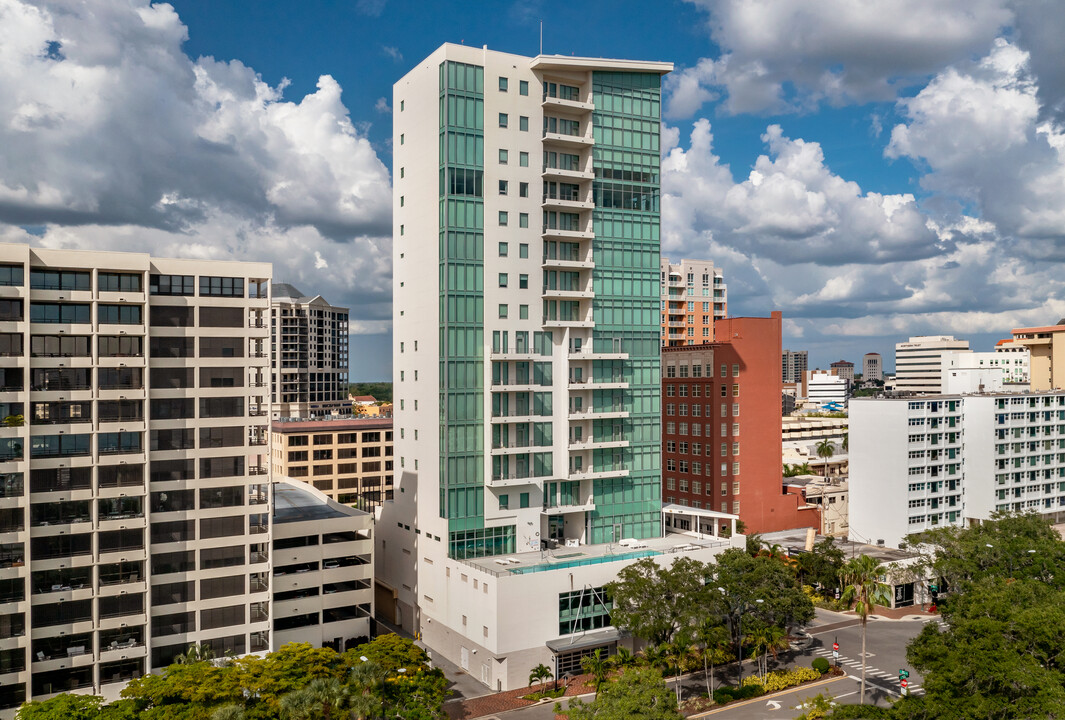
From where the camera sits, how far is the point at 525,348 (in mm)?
82625

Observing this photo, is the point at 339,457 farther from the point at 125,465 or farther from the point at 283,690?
the point at 283,690

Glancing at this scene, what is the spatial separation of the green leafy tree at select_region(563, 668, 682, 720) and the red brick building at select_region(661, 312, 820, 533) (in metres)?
67.2

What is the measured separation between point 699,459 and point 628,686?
7172 centimetres

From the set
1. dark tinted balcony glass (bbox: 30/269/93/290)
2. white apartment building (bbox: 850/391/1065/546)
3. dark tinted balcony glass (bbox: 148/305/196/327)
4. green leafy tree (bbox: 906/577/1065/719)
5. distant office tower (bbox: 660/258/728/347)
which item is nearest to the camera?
green leafy tree (bbox: 906/577/1065/719)

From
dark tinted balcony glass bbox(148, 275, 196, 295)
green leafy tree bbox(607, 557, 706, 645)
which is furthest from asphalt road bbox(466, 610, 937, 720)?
dark tinted balcony glass bbox(148, 275, 196, 295)

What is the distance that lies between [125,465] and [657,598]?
4680cm

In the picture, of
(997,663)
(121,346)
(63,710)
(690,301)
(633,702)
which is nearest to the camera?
(633,702)

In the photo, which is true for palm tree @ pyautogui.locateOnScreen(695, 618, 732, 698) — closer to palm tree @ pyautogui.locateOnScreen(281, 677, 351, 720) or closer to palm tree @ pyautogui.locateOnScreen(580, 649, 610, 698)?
palm tree @ pyautogui.locateOnScreen(580, 649, 610, 698)

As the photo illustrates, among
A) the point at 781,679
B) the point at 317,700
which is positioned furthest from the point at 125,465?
the point at 781,679

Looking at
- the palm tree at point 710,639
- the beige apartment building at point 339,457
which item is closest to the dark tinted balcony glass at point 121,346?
the palm tree at point 710,639

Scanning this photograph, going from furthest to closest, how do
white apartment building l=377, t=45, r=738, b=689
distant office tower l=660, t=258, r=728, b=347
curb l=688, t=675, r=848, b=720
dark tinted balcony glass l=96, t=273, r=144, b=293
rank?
distant office tower l=660, t=258, r=728, b=347, white apartment building l=377, t=45, r=738, b=689, curb l=688, t=675, r=848, b=720, dark tinted balcony glass l=96, t=273, r=144, b=293

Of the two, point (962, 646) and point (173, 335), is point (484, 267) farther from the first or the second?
point (962, 646)

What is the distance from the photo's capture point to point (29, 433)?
60.3 metres

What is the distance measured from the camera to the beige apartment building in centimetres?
13588
